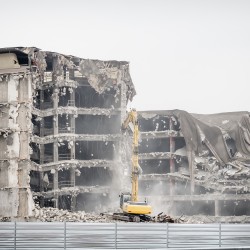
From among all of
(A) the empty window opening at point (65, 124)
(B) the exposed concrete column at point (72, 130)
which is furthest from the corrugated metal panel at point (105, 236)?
(A) the empty window opening at point (65, 124)

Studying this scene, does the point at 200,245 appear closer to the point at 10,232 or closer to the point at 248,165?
the point at 10,232

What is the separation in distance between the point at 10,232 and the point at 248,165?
92.7 ft

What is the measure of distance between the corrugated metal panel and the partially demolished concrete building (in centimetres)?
2134

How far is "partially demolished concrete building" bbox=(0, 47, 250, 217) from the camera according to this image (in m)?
45.4

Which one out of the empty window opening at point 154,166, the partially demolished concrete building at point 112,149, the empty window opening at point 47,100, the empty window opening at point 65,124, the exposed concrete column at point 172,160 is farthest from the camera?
the empty window opening at point 154,166

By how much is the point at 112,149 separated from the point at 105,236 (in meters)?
25.1

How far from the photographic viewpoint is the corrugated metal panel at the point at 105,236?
22.2 metres

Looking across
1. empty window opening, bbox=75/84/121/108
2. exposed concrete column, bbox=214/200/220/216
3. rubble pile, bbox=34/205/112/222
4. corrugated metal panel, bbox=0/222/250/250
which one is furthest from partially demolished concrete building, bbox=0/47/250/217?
corrugated metal panel, bbox=0/222/250/250

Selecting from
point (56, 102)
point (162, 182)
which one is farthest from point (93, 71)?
point (162, 182)

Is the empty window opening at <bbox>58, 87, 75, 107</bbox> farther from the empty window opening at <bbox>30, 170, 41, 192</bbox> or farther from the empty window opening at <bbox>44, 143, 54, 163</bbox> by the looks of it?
the empty window opening at <bbox>30, 170, 41, 192</bbox>

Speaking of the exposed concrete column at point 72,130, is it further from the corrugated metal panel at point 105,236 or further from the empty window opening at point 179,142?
the corrugated metal panel at point 105,236

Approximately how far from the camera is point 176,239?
23.0 metres

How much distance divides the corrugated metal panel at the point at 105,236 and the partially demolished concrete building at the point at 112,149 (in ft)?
70.0

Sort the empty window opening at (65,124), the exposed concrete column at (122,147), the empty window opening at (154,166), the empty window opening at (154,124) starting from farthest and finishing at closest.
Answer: the empty window opening at (154,124) < the empty window opening at (154,166) < the empty window opening at (65,124) < the exposed concrete column at (122,147)
